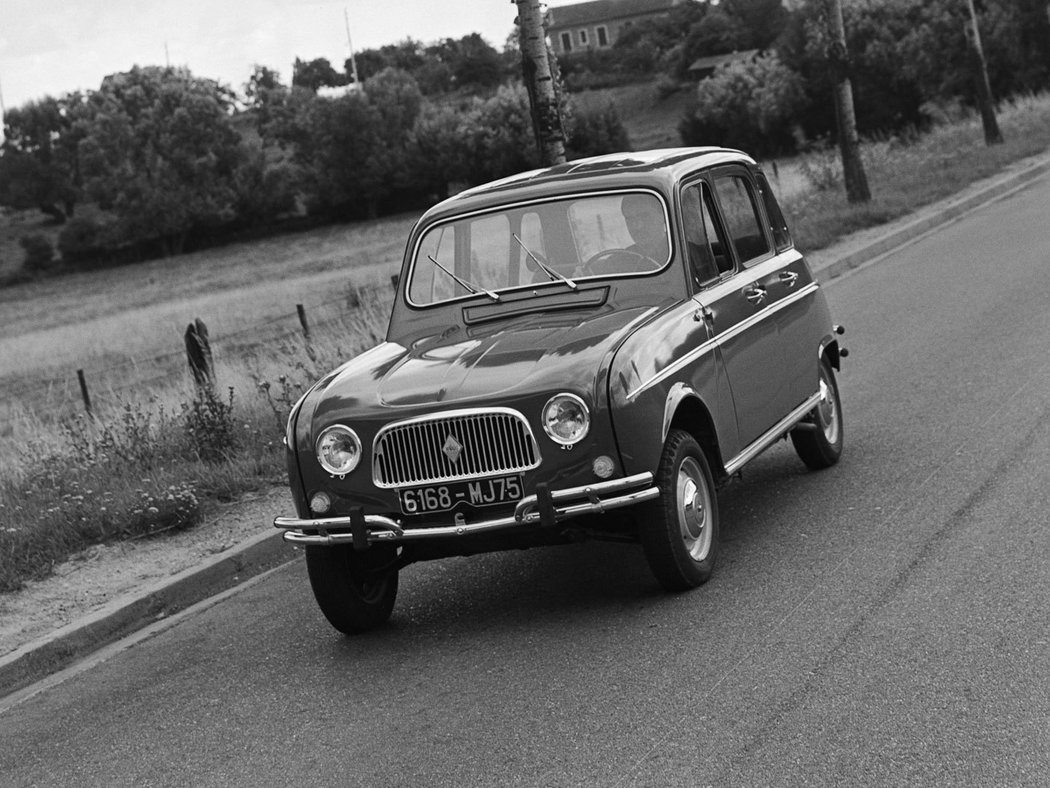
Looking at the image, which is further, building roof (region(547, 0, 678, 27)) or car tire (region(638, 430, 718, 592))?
building roof (region(547, 0, 678, 27))

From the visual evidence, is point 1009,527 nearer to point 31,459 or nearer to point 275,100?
point 31,459

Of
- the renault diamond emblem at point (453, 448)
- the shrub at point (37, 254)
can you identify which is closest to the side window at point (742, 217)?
the renault diamond emblem at point (453, 448)

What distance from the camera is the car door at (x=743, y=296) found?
23.9 ft

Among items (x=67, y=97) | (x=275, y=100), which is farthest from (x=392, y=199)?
(x=67, y=97)

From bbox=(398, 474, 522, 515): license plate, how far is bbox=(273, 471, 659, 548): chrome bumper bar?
0.21ft

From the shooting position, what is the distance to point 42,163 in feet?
350

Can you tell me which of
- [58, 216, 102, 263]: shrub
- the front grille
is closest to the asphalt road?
the front grille

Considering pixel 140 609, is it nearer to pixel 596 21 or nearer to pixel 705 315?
pixel 705 315

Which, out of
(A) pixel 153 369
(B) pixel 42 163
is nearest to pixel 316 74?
(B) pixel 42 163

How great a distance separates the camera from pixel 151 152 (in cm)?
9069

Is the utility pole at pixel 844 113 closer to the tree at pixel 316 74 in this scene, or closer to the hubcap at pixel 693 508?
the hubcap at pixel 693 508

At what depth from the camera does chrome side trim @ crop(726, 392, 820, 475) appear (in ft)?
23.2

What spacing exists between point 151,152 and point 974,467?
87.4 m

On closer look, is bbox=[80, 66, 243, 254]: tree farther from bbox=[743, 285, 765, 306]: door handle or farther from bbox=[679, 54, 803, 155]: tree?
bbox=[743, 285, 765, 306]: door handle
